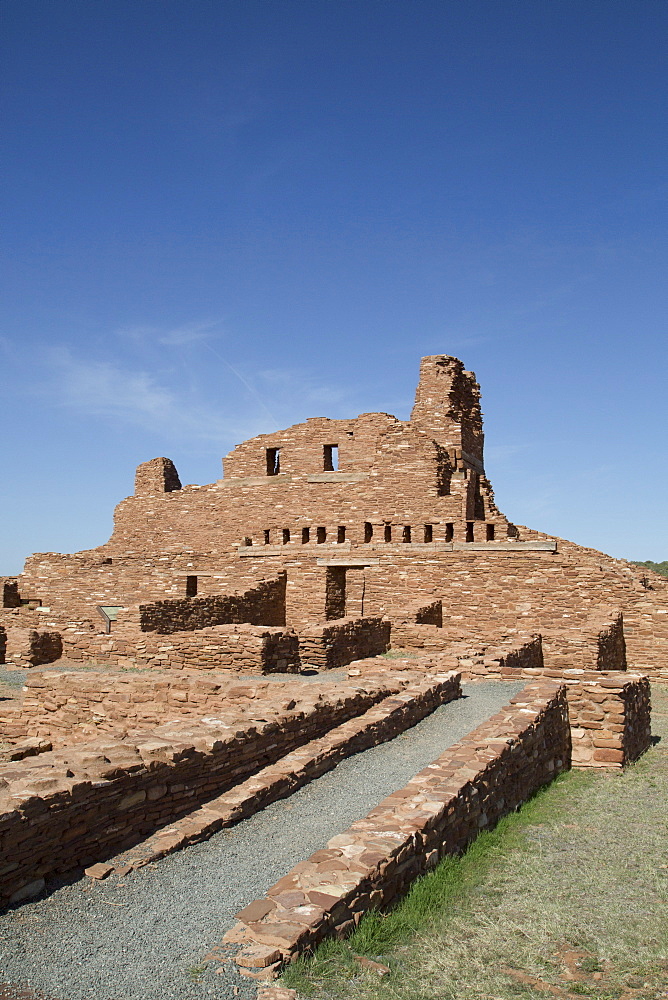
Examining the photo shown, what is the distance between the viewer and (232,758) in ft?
27.4

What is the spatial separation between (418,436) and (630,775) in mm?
15664

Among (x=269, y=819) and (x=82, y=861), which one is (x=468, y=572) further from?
(x=82, y=861)

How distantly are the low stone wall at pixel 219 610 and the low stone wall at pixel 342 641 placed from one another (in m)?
3.57

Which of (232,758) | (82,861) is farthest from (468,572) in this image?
(82,861)

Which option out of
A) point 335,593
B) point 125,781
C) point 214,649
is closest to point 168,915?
point 125,781

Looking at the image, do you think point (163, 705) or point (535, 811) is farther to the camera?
point (163, 705)

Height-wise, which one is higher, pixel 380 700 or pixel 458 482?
pixel 458 482

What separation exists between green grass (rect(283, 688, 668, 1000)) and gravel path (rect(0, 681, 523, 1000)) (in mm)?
793

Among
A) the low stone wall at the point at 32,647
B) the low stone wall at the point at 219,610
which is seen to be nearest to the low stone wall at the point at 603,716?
the low stone wall at the point at 219,610

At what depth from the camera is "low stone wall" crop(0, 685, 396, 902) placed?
578 centimetres

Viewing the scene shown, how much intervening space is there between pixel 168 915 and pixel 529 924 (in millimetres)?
3017

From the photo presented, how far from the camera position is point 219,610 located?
20.8 metres

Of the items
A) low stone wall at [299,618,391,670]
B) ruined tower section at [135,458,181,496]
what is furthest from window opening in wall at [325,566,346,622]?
ruined tower section at [135,458,181,496]

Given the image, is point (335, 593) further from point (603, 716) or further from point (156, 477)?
point (156, 477)
